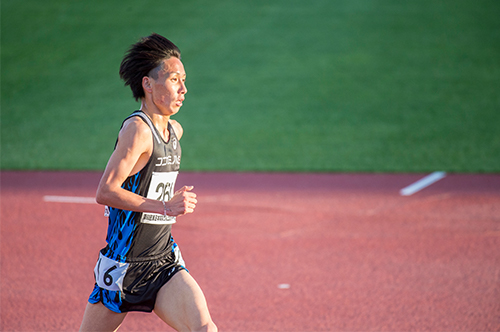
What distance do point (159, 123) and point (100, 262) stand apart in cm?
79

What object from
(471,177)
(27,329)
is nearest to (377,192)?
(471,177)

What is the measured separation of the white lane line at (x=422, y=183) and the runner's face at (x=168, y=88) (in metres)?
6.65

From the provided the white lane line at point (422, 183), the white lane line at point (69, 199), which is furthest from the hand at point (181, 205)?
the white lane line at point (422, 183)

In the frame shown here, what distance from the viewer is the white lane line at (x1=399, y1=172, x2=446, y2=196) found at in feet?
30.0

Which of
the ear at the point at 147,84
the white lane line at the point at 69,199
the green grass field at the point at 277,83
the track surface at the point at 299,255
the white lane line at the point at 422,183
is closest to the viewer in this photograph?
the ear at the point at 147,84

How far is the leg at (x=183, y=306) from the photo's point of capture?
272 centimetres

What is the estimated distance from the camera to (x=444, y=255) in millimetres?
6125

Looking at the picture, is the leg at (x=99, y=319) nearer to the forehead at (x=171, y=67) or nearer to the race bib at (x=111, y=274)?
the race bib at (x=111, y=274)

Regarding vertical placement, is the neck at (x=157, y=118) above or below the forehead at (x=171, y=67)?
below

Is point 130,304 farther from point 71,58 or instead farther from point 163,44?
point 71,58

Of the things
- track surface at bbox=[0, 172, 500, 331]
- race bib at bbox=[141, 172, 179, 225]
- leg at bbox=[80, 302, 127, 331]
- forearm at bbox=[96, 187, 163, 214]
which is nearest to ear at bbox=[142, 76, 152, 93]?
race bib at bbox=[141, 172, 179, 225]

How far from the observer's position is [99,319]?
2859 millimetres

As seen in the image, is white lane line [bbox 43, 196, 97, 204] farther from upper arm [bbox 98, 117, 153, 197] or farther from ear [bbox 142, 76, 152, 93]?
upper arm [bbox 98, 117, 153, 197]

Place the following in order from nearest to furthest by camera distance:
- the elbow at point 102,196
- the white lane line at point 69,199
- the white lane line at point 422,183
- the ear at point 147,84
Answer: the elbow at point 102,196
the ear at point 147,84
the white lane line at point 69,199
the white lane line at point 422,183
